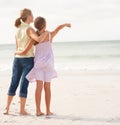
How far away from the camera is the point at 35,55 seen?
6113 millimetres

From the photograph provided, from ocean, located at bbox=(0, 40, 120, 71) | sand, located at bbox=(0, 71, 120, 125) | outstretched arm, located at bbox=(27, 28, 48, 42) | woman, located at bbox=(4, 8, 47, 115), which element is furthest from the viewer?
ocean, located at bbox=(0, 40, 120, 71)

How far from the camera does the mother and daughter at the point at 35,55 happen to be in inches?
237

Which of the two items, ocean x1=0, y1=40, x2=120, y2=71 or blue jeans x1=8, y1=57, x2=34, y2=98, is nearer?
blue jeans x1=8, y1=57, x2=34, y2=98

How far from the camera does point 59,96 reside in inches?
314

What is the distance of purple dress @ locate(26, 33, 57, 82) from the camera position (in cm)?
605

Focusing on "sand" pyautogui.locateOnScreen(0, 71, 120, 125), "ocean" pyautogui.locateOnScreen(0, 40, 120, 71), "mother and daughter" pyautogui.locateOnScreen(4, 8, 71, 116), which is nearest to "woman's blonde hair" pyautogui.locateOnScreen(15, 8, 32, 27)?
"mother and daughter" pyautogui.locateOnScreen(4, 8, 71, 116)

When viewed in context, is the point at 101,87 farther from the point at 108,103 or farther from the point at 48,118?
the point at 48,118

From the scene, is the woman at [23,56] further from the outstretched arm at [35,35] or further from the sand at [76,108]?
the sand at [76,108]

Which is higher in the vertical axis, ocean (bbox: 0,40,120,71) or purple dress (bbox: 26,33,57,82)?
purple dress (bbox: 26,33,57,82)

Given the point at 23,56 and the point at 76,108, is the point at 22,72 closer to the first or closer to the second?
the point at 23,56

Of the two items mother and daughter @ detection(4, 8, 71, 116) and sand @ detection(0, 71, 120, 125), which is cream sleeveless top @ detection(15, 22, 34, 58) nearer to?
mother and daughter @ detection(4, 8, 71, 116)

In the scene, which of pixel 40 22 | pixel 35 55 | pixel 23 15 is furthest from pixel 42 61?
pixel 23 15

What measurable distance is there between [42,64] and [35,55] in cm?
18

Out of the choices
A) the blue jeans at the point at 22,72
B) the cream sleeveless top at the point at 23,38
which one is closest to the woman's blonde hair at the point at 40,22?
the cream sleeveless top at the point at 23,38
